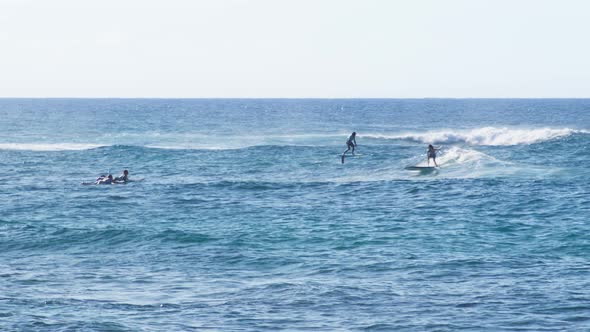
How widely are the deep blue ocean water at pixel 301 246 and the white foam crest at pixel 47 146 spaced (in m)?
16.1

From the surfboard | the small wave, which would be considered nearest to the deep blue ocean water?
the surfboard

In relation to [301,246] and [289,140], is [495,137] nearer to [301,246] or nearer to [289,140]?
[289,140]

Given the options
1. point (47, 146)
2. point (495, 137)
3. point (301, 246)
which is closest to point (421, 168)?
point (301, 246)

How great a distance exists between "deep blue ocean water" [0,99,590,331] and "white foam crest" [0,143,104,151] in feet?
53.0

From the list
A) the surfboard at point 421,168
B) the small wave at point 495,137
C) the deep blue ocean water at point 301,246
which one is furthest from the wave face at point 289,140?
the surfboard at point 421,168

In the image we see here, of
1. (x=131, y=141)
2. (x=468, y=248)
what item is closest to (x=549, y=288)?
(x=468, y=248)

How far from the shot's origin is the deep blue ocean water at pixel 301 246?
18781 millimetres

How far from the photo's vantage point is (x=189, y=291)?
2097 centimetres

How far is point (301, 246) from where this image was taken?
1056 inches

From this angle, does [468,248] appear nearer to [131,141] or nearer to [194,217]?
[194,217]

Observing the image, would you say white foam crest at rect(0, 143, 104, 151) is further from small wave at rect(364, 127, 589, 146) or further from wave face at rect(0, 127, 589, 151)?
small wave at rect(364, 127, 589, 146)

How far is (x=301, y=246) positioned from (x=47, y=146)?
175 feet

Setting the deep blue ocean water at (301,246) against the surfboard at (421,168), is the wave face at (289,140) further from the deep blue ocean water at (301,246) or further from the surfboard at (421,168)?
the surfboard at (421,168)

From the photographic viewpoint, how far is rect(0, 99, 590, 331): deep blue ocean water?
18.8 meters
